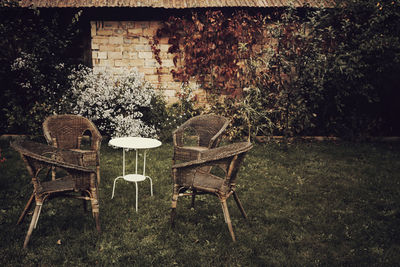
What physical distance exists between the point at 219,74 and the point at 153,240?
212 inches

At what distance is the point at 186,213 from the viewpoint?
4020 mm

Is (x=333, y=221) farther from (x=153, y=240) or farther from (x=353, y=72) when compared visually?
(x=353, y=72)

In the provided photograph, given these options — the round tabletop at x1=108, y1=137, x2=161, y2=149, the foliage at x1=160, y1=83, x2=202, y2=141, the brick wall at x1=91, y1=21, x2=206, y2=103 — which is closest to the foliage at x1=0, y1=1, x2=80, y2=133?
the brick wall at x1=91, y1=21, x2=206, y2=103

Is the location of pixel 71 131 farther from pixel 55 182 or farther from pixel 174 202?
pixel 174 202

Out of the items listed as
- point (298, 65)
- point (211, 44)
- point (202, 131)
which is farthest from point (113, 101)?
point (298, 65)

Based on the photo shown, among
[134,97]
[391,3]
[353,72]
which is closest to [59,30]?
[134,97]

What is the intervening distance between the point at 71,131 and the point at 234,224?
2.75 meters

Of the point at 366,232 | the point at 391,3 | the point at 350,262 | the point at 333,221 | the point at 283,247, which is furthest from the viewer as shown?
the point at 391,3

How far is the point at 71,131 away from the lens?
4699 millimetres

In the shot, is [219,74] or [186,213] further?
[219,74]

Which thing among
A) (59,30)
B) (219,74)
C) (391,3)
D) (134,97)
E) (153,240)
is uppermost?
(391,3)

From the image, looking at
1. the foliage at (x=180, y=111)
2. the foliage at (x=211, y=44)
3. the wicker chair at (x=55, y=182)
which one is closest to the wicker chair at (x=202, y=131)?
the wicker chair at (x=55, y=182)

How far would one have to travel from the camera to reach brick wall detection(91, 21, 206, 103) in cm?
802

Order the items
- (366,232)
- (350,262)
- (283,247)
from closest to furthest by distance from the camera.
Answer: (350,262) → (283,247) → (366,232)
